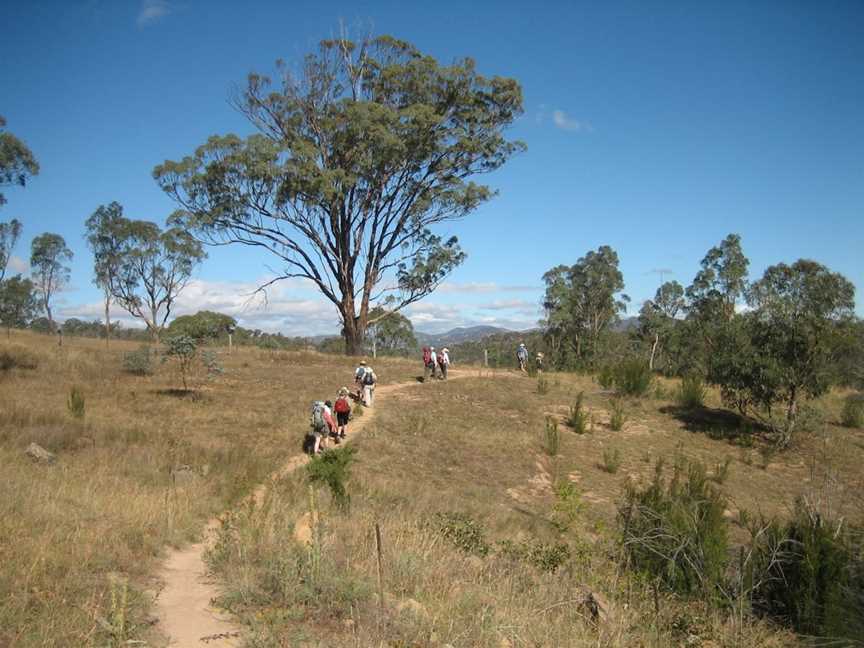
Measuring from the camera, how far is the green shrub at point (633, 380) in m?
22.2

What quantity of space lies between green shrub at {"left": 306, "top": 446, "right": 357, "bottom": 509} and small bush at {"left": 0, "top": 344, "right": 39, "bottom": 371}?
1488cm

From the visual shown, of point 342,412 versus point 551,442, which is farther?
point 551,442

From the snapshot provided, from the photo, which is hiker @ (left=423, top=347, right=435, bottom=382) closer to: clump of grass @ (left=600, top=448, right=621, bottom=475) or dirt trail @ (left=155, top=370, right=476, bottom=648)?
clump of grass @ (left=600, top=448, right=621, bottom=475)

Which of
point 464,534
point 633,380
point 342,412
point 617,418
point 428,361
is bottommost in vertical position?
point 464,534

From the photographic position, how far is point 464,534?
7406 mm

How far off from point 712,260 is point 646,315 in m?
11.7

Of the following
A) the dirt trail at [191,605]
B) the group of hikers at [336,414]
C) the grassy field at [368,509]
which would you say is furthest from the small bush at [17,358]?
the dirt trail at [191,605]

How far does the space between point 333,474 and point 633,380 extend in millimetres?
16506

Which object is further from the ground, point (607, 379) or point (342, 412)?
point (607, 379)

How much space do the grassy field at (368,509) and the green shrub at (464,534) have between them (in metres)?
0.04

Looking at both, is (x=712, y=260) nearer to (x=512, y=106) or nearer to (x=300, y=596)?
(x=512, y=106)

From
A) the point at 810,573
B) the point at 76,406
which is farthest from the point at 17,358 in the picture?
the point at 810,573

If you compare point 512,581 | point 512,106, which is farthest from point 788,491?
point 512,106

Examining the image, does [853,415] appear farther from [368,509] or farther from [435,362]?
[368,509]
